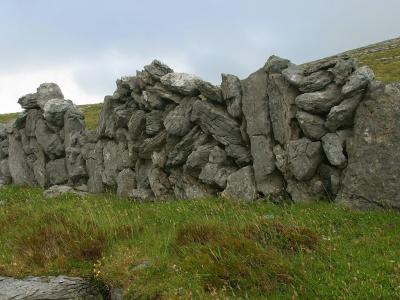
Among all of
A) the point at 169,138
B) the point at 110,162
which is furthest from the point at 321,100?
the point at 110,162

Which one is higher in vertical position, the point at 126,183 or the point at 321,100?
the point at 321,100

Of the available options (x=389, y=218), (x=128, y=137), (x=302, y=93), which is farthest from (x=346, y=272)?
(x=128, y=137)

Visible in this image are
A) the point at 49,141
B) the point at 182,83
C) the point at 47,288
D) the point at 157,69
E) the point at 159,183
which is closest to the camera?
the point at 47,288

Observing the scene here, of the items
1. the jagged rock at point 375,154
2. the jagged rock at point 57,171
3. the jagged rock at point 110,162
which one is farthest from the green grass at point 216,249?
the jagged rock at point 57,171

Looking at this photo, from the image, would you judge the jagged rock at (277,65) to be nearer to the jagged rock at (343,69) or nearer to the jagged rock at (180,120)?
the jagged rock at (343,69)

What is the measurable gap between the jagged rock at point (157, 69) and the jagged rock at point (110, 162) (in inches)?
185

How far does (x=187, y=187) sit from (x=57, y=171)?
1177 cm

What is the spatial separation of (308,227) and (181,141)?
9485 millimetres

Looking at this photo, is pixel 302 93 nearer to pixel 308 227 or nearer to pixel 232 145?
pixel 232 145

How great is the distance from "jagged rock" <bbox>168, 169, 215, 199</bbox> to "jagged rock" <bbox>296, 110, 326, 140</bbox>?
17.3 feet

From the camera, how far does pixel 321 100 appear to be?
18.1 m

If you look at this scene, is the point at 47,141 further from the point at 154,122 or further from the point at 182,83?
the point at 182,83

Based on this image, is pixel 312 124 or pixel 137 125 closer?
pixel 312 124

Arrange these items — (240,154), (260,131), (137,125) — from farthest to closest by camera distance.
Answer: (137,125) < (240,154) < (260,131)
